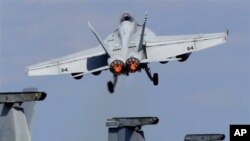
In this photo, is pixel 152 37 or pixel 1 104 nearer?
pixel 1 104

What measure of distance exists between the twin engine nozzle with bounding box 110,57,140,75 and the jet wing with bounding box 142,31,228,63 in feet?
18.7

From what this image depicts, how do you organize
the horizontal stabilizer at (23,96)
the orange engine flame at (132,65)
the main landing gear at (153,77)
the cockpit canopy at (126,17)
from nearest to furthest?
the horizontal stabilizer at (23,96) → the orange engine flame at (132,65) → the main landing gear at (153,77) → the cockpit canopy at (126,17)

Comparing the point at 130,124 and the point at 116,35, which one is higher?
the point at 116,35

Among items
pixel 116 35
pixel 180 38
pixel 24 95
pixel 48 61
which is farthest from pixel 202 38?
pixel 24 95

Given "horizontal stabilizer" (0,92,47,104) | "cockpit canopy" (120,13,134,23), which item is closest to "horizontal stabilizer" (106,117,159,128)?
"cockpit canopy" (120,13,134,23)

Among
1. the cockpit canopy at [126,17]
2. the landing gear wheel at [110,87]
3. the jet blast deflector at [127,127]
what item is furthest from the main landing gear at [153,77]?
the cockpit canopy at [126,17]

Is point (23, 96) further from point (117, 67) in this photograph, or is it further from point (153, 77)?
point (153, 77)

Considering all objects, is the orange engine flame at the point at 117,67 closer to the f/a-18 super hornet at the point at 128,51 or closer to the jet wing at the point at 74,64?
the f/a-18 super hornet at the point at 128,51

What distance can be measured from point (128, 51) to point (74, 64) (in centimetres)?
762

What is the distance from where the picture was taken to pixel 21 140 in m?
32.7

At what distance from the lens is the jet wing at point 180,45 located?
216 ft

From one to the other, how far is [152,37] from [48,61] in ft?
25.5

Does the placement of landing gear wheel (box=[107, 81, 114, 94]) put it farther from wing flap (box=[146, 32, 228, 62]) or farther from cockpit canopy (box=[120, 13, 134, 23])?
cockpit canopy (box=[120, 13, 134, 23])

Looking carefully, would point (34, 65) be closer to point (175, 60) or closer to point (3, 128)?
point (175, 60)
